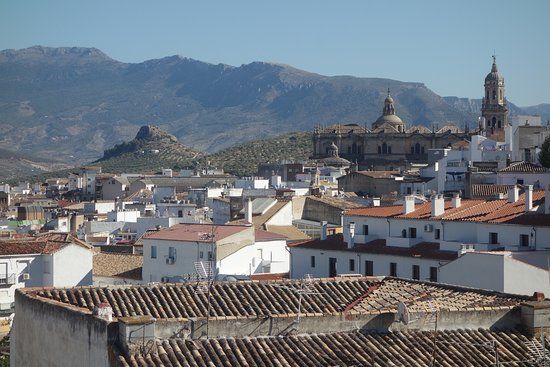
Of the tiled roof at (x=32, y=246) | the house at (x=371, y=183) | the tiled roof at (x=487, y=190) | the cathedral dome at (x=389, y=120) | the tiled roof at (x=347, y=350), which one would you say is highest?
the cathedral dome at (x=389, y=120)

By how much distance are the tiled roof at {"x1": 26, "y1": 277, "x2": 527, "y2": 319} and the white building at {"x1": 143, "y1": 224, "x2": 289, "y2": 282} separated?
21.0 m

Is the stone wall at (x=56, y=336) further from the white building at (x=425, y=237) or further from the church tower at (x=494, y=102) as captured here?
the church tower at (x=494, y=102)

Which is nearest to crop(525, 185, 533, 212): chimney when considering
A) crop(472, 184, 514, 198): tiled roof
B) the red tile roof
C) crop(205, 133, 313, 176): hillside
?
the red tile roof

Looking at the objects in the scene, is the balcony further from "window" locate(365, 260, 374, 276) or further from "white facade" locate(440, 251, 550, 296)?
"white facade" locate(440, 251, 550, 296)

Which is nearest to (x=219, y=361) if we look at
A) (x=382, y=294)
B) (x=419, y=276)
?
(x=382, y=294)

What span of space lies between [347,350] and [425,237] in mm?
23250

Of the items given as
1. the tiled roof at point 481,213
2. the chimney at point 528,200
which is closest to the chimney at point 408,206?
the tiled roof at point 481,213

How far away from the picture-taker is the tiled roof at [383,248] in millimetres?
37062

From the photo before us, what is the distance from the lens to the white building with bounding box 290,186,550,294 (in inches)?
1419

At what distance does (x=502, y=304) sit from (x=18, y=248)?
88.8 ft

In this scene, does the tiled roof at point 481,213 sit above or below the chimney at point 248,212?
above

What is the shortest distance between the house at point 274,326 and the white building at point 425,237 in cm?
1300

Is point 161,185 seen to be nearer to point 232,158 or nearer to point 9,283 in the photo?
point 232,158

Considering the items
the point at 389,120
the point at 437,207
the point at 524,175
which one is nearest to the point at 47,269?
the point at 437,207
